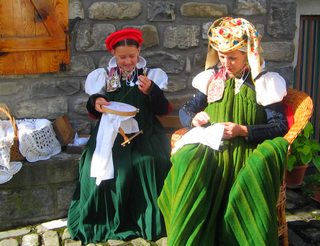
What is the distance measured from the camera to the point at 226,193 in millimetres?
2680

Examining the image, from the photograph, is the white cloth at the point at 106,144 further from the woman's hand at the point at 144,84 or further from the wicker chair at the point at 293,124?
the wicker chair at the point at 293,124

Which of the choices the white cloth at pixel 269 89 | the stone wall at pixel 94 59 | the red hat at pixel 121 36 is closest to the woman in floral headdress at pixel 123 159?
the red hat at pixel 121 36

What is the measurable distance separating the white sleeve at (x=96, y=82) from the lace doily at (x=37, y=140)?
19.0 inches

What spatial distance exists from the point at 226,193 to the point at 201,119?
478mm

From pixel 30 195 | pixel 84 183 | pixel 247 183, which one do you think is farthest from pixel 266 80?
pixel 30 195

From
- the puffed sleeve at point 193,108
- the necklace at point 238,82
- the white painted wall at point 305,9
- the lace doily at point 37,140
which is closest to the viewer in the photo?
the necklace at point 238,82

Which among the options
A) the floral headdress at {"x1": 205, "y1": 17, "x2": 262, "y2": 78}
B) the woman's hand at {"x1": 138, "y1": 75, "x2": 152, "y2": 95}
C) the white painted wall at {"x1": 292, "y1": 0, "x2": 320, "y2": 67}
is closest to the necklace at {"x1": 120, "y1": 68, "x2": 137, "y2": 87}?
the woman's hand at {"x1": 138, "y1": 75, "x2": 152, "y2": 95}

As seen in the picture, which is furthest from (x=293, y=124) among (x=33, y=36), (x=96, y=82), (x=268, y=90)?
(x=33, y=36)

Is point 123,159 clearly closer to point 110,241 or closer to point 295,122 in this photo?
point 110,241

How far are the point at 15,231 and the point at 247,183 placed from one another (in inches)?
70.3

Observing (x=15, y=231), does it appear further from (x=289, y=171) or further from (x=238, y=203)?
(x=289, y=171)

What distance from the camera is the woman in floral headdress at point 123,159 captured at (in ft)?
10.7

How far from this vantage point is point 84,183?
11.0 feet

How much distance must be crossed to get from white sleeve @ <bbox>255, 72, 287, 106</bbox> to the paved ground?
1.06 meters
